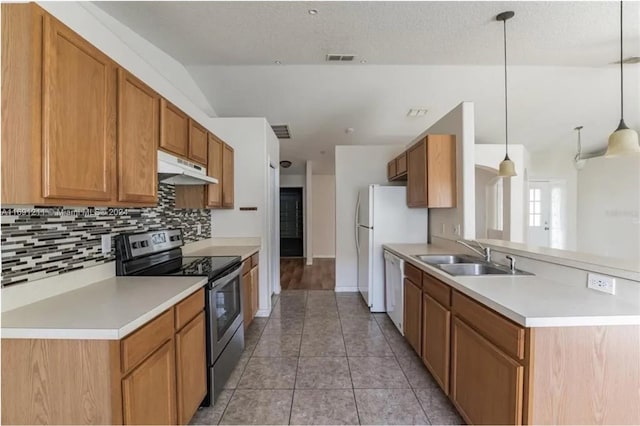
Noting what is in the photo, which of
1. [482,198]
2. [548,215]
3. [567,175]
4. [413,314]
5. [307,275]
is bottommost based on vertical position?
[307,275]

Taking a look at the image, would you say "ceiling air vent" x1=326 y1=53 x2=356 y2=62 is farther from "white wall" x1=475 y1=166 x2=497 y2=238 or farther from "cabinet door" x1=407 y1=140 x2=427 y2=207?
"white wall" x1=475 y1=166 x2=497 y2=238

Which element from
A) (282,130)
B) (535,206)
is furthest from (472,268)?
(535,206)

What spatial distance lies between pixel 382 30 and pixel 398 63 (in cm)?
84

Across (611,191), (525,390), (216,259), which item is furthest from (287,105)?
(611,191)

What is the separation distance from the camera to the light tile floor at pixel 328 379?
Result: 1.86 m

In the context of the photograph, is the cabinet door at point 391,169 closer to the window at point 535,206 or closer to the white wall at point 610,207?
the window at point 535,206

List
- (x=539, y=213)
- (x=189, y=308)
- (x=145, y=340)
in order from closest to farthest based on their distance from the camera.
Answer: (x=145, y=340), (x=189, y=308), (x=539, y=213)

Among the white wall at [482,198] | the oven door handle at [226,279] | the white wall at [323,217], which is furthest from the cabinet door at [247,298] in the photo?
the white wall at [323,217]

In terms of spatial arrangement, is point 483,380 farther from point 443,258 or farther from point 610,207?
point 610,207

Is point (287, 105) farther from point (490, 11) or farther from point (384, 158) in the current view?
point (490, 11)

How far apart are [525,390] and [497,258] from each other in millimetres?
1270

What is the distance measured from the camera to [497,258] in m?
2.29

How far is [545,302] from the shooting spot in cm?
135

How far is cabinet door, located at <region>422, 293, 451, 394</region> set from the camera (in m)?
1.89
